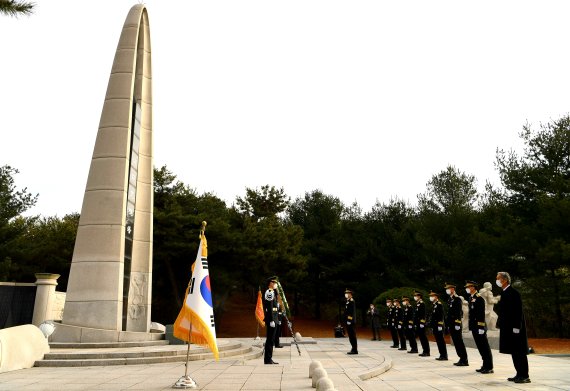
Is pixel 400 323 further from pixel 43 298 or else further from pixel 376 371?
pixel 43 298

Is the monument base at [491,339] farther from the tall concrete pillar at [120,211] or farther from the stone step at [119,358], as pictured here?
the tall concrete pillar at [120,211]

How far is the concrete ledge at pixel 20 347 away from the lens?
28.9 ft

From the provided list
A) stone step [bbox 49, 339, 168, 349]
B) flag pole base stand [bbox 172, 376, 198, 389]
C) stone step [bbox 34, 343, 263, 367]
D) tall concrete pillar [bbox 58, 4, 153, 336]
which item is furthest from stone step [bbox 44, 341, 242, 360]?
flag pole base stand [bbox 172, 376, 198, 389]

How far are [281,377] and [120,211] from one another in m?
8.12

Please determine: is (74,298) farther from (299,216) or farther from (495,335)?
(299,216)

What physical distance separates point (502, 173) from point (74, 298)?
2312 cm

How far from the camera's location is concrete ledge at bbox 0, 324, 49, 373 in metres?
8.81

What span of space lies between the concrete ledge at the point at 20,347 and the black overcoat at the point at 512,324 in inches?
373

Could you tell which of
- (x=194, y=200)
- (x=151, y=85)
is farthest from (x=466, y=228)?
(x=151, y=85)

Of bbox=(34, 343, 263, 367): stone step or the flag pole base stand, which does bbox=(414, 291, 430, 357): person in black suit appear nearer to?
bbox=(34, 343, 263, 367): stone step

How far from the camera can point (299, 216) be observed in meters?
43.2

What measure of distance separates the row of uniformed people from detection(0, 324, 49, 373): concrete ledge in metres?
9.46

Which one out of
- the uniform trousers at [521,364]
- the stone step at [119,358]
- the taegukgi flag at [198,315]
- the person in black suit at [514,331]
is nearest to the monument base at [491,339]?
the person in black suit at [514,331]

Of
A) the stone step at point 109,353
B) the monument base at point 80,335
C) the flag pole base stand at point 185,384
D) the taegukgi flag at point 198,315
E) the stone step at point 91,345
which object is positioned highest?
the taegukgi flag at point 198,315
